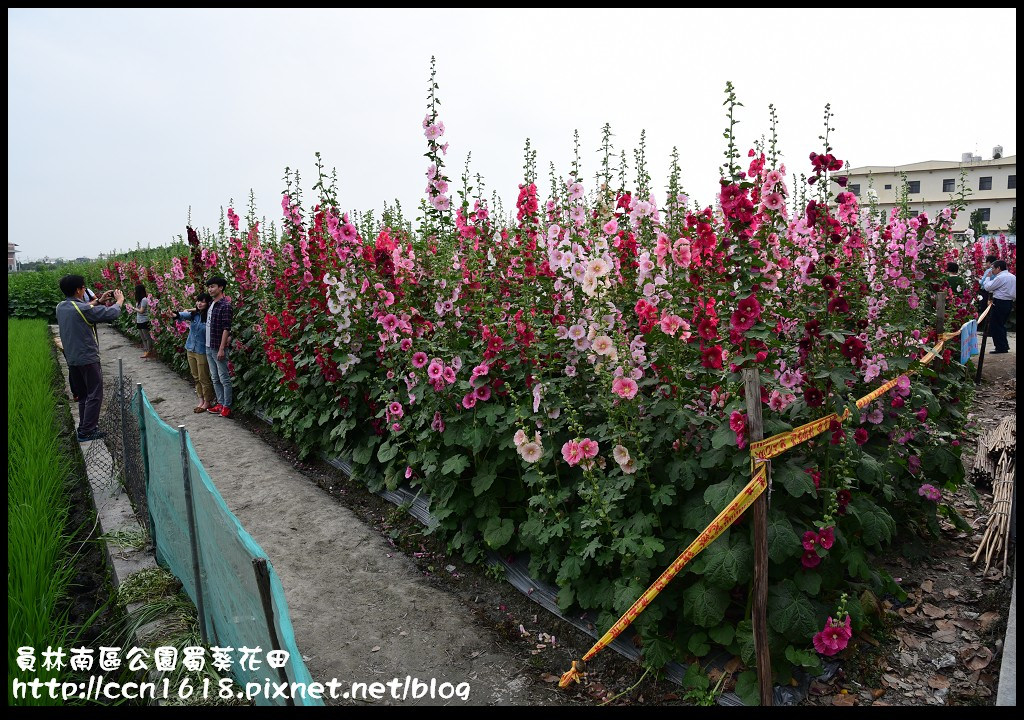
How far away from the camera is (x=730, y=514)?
2.64m

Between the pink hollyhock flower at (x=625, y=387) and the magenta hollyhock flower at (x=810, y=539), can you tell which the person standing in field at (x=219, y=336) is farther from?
the magenta hollyhock flower at (x=810, y=539)

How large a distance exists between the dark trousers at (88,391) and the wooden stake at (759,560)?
7154 mm

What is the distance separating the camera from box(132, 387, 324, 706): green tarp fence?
1.94m

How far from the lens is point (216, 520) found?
2.43m

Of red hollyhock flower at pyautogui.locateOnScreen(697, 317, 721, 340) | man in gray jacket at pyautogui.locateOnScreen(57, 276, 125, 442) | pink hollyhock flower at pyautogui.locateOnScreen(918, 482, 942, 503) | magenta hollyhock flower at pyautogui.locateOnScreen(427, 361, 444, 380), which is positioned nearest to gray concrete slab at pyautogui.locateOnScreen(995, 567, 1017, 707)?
pink hollyhock flower at pyautogui.locateOnScreen(918, 482, 942, 503)

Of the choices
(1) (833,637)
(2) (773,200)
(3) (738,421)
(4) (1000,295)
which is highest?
(2) (773,200)

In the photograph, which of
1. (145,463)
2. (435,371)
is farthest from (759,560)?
(145,463)

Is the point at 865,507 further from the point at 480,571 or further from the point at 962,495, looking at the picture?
the point at 962,495

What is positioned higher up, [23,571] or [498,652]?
[23,571]

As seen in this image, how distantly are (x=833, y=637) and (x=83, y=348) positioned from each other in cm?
784

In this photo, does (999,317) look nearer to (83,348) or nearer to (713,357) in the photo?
(713,357)

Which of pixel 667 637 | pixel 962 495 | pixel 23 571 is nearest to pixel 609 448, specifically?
pixel 667 637

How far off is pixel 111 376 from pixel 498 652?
36.2 ft

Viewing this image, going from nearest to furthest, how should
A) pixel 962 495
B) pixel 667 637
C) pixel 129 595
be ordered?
pixel 667 637 < pixel 129 595 < pixel 962 495
